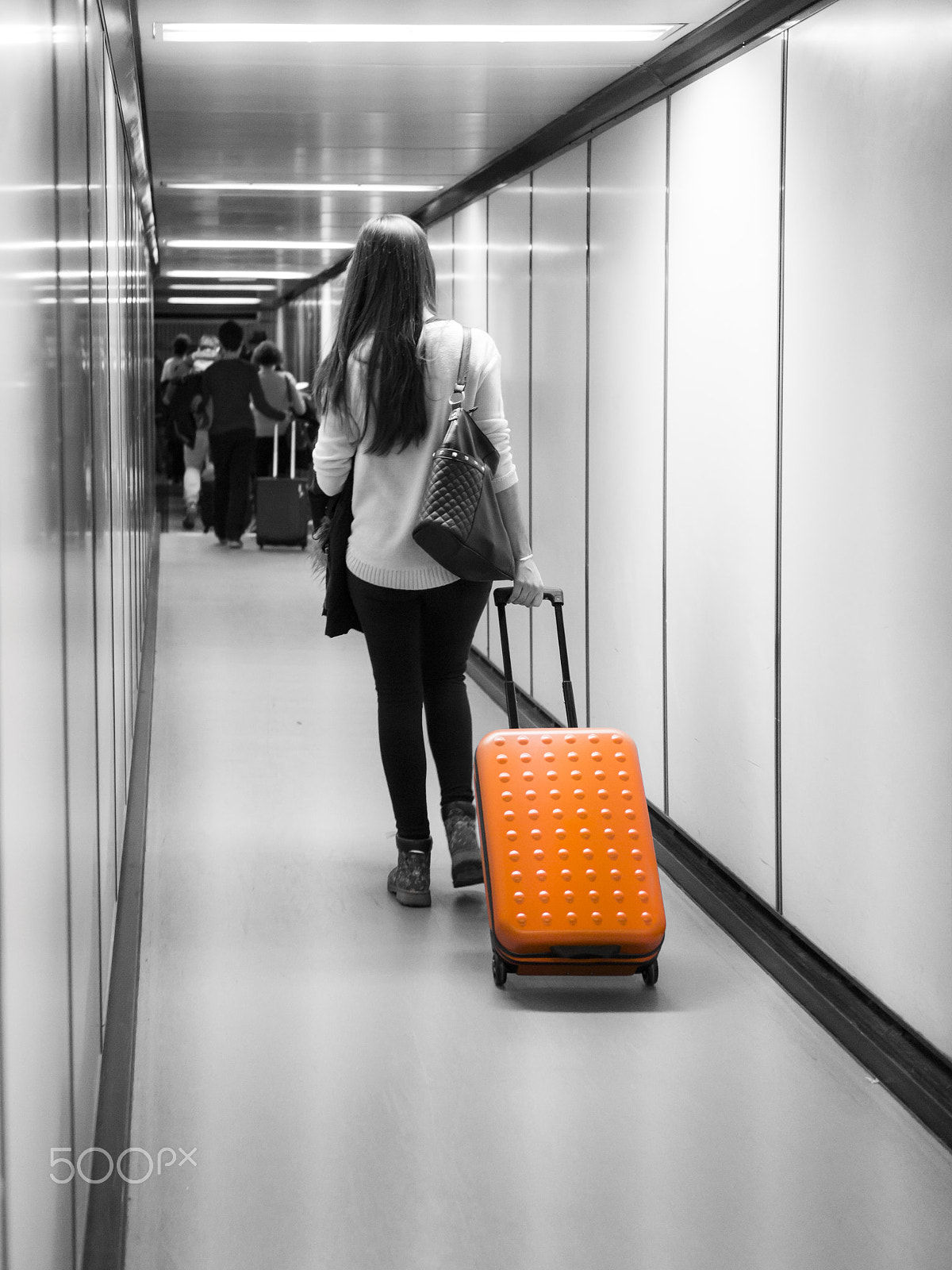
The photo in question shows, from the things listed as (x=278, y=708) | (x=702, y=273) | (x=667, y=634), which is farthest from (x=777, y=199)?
(x=278, y=708)

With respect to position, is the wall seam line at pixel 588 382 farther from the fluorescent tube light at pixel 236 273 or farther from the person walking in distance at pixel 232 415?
the fluorescent tube light at pixel 236 273

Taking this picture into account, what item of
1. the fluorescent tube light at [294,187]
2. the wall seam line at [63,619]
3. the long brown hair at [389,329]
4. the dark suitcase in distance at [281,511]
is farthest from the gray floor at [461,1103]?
the dark suitcase in distance at [281,511]

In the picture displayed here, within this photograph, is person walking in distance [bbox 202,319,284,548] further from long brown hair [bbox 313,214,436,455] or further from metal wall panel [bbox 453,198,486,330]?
long brown hair [bbox 313,214,436,455]

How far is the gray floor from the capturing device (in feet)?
7.11

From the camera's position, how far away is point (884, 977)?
2840 mm

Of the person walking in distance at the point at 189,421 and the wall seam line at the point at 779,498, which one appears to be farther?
the person walking in distance at the point at 189,421

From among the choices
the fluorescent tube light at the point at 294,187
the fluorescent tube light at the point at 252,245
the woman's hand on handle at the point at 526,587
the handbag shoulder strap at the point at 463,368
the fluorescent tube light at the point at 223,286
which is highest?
the fluorescent tube light at the point at 223,286

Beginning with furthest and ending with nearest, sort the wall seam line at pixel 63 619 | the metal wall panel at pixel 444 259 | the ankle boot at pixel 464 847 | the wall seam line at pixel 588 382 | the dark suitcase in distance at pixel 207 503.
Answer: the dark suitcase in distance at pixel 207 503 → the metal wall panel at pixel 444 259 → the wall seam line at pixel 588 382 → the ankle boot at pixel 464 847 → the wall seam line at pixel 63 619

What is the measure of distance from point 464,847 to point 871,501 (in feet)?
4.49

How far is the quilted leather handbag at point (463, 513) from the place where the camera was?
3.33m

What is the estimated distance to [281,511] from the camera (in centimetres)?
1226

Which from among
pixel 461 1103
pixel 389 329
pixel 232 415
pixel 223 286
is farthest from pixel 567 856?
pixel 223 286

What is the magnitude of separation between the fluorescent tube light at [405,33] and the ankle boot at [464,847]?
2032 mm

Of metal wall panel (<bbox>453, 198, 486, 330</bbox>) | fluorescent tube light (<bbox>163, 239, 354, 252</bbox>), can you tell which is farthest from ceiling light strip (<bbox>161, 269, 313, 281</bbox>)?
metal wall panel (<bbox>453, 198, 486, 330</bbox>)
